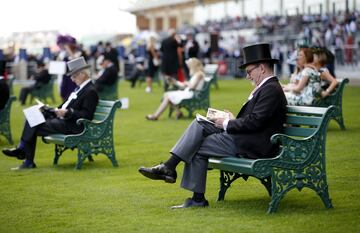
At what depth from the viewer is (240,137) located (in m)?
8.48

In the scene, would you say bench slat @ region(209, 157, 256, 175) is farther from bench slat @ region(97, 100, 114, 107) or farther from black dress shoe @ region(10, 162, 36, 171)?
black dress shoe @ region(10, 162, 36, 171)

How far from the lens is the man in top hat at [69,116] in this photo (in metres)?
12.1

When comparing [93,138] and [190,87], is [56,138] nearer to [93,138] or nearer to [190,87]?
[93,138]

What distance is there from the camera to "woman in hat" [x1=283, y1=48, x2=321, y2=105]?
14.6 m

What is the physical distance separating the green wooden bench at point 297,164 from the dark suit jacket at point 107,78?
516 inches

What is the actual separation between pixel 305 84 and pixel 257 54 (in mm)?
6441

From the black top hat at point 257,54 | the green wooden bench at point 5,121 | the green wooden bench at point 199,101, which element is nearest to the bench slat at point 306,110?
the black top hat at point 257,54

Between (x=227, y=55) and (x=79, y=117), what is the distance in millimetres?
30878

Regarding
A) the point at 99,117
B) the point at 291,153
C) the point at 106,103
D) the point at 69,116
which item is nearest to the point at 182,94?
the point at 99,117

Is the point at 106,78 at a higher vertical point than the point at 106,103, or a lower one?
lower

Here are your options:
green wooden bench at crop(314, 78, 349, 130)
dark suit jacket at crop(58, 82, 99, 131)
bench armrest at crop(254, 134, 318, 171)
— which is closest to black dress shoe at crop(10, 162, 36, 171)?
dark suit jacket at crop(58, 82, 99, 131)

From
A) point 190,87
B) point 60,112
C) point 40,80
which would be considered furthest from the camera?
point 40,80

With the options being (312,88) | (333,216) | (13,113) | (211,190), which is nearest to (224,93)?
(13,113)

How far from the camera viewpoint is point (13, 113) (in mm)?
23578
